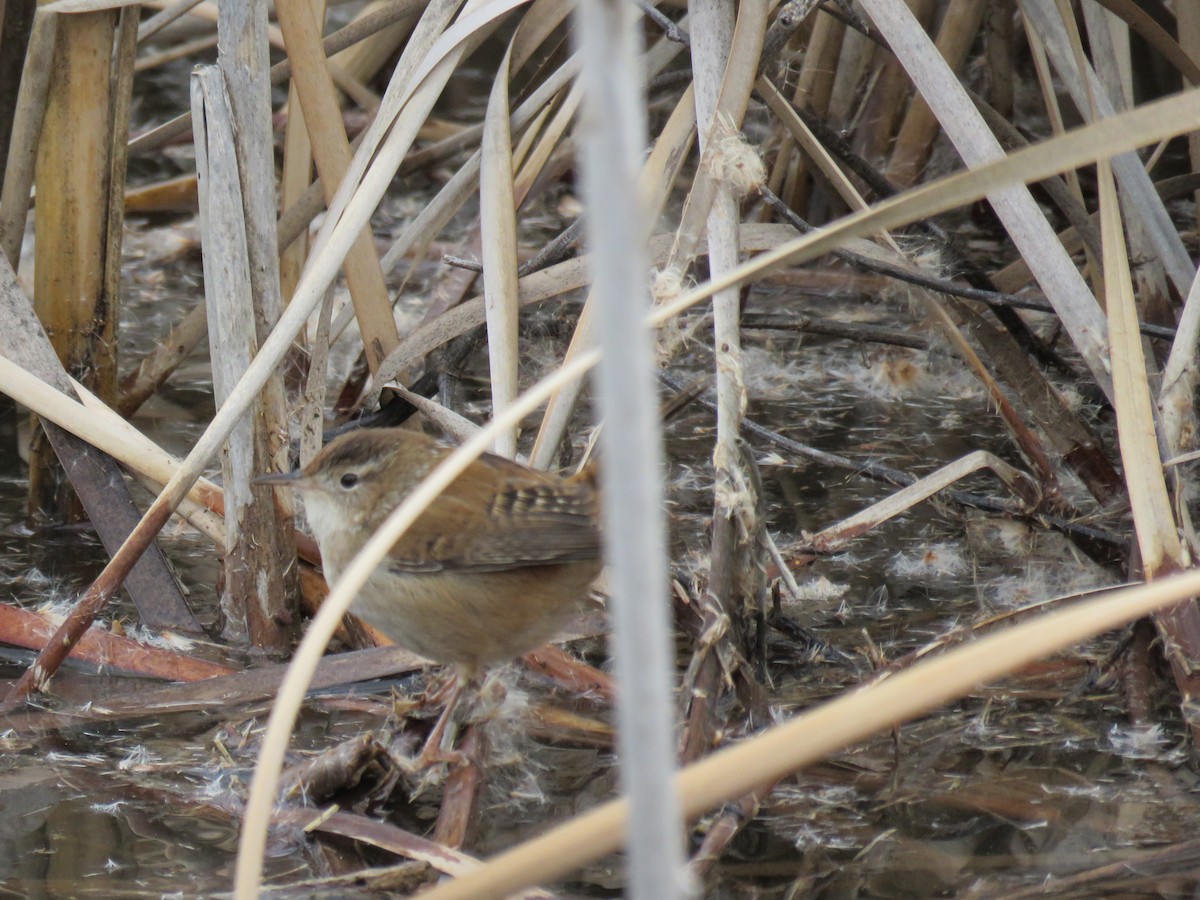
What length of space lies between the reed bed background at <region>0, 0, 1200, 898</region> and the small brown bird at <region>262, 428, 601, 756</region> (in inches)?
6.5

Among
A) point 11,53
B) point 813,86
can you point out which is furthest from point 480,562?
point 813,86

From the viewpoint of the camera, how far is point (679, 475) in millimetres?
4137

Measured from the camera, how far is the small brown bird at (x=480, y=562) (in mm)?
2668

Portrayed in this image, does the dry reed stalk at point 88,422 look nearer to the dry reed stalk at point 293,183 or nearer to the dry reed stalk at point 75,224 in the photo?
the dry reed stalk at point 75,224

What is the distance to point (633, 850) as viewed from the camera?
46.4 inches

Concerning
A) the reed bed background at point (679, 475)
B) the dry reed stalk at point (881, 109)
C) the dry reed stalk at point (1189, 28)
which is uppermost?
the dry reed stalk at point (1189, 28)

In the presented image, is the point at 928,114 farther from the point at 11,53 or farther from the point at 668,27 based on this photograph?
the point at 11,53

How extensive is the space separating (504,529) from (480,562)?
0.08m

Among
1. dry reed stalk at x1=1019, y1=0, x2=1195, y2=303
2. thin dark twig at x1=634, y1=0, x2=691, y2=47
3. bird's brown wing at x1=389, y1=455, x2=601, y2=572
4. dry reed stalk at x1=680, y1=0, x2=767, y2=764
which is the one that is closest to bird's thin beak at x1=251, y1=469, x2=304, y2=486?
bird's brown wing at x1=389, y1=455, x2=601, y2=572

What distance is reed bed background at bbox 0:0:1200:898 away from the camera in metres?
2.41

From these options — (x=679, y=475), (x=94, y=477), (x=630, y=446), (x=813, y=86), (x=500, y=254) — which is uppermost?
(x=813, y=86)

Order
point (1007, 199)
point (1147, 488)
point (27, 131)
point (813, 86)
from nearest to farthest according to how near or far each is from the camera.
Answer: point (1147, 488) → point (1007, 199) → point (27, 131) → point (813, 86)

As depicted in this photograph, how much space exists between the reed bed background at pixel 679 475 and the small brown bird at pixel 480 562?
0.54 ft

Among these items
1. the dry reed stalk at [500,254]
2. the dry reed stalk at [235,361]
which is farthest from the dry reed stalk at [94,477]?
the dry reed stalk at [500,254]
